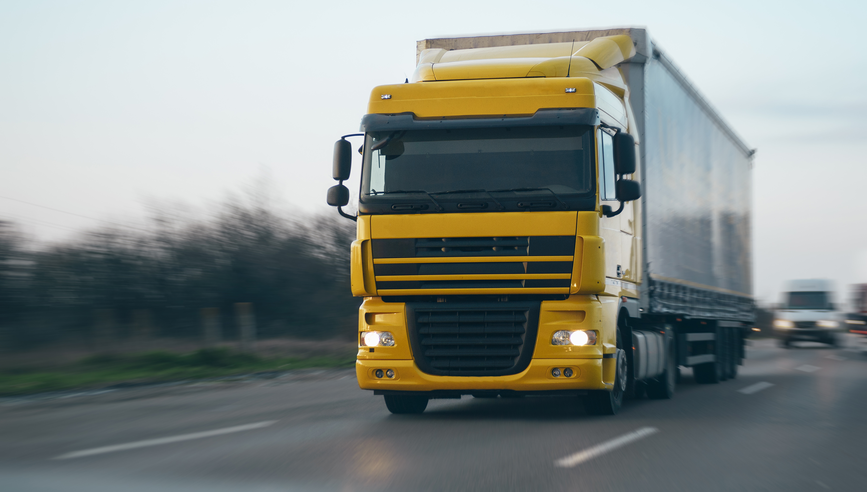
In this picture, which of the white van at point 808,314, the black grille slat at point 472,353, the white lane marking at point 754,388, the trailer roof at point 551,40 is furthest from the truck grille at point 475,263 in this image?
the white van at point 808,314

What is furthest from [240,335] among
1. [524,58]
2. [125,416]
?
[524,58]

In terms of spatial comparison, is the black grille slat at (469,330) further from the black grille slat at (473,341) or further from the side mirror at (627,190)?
the side mirror at (627,190)

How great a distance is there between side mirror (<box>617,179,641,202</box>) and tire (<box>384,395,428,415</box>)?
2985 millimetres

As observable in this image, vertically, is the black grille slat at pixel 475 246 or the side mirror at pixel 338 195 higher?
the side mirror at pixel 338 195

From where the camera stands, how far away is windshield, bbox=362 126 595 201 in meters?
8.82

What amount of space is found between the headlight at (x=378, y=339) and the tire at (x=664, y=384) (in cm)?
483

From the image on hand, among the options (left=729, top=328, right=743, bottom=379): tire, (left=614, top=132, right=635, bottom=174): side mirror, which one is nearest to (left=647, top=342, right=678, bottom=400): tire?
(left=614, top=132, right=635, bottom=174): side mirror

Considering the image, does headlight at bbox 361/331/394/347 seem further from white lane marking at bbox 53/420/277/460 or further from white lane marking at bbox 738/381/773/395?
white lane marking at bbox 738/381/773/395

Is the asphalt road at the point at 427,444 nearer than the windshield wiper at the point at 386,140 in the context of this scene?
Yes

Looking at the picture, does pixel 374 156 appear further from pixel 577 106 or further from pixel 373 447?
pixel 373 447

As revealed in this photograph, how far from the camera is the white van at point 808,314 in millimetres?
36344

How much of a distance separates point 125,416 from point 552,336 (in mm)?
4929

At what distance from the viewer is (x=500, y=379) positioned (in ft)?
28.8

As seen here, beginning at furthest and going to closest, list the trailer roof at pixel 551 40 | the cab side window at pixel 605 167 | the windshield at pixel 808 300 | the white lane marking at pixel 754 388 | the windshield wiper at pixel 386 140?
the windshield at pixel 808 300
the white lane marking at pixel 754 388
the trailer roof at pixel 551 40
the windshield wiper at pixel 386 140
the cab side window at pixel 605 167
